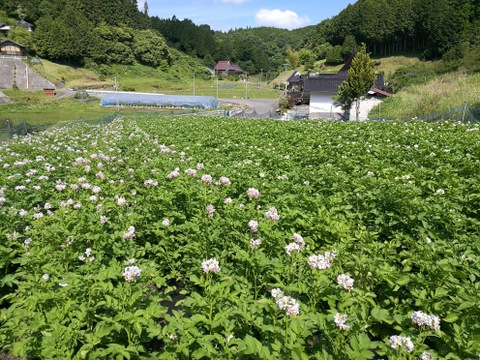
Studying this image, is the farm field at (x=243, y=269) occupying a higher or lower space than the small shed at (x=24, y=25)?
lower

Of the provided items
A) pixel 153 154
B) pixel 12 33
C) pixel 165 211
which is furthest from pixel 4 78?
pixel 165 211

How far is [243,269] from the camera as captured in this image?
10.2 ft

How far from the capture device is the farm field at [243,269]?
2.12 meters

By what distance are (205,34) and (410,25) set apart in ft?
244

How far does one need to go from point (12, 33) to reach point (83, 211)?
91028 millimetres

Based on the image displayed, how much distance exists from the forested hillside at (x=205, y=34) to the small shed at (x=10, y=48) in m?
4.29

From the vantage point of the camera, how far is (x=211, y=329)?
2.22 meters

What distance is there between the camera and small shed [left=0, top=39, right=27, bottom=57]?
66.4m

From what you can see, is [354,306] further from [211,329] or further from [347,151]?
[347,151]

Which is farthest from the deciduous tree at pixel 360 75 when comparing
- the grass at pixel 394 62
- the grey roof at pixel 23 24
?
the grey roof at pixel 23 24

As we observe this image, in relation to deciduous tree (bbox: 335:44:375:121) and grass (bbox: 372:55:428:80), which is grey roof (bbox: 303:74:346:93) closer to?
deciduous tree (bbox: 335:44:375:121)

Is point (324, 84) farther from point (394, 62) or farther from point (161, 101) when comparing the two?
point (394, 62)

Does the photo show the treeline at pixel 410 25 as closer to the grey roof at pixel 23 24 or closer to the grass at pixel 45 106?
the grass at pixel 45 106

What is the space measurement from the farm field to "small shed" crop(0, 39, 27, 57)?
3067 inches
